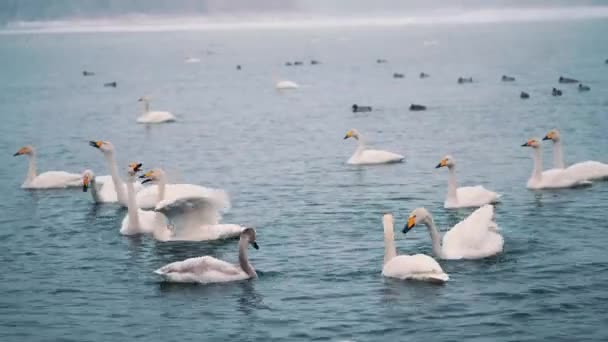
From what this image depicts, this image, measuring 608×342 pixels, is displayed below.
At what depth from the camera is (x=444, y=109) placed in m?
48.6

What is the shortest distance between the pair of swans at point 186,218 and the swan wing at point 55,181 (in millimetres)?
6497

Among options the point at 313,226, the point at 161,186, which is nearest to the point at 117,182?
the point at 161,186

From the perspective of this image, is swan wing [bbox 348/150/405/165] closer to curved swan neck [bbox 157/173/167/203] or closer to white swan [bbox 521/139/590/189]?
white swan [bbox 521/139/590/189]

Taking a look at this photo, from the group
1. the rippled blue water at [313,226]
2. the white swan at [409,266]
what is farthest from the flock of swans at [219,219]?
the rippled blue water at [313,226]

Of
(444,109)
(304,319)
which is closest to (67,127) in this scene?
(444,109)

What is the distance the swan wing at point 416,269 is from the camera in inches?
708

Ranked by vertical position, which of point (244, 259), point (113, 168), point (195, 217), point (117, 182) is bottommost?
point (244, 259)

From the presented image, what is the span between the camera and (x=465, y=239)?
19.6 m

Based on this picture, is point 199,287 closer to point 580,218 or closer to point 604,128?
point 580,218

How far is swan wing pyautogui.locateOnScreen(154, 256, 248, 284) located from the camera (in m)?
18.6

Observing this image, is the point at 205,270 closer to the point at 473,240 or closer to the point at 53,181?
the point at 473,240

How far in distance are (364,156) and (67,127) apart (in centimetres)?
1863

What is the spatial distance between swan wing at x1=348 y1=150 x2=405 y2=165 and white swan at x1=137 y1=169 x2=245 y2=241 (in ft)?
32.5

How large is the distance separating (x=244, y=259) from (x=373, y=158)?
13.3m
